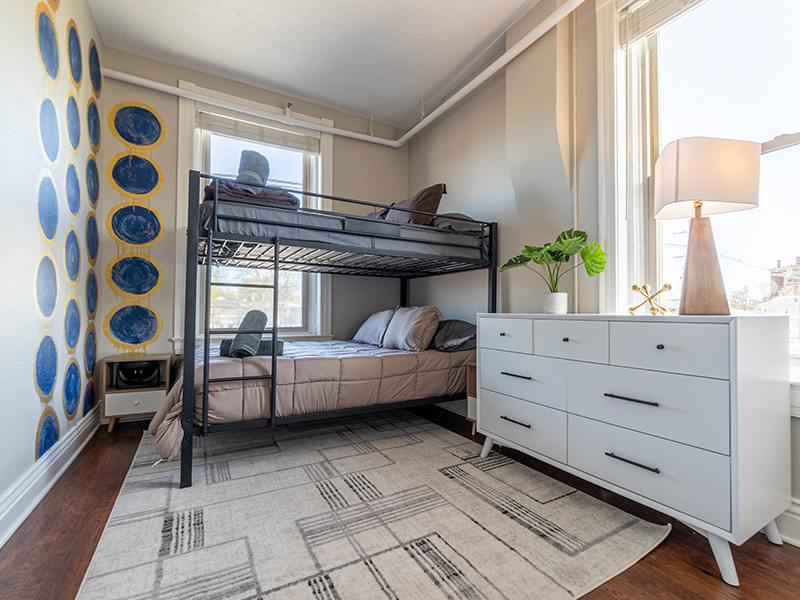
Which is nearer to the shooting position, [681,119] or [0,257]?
[0,257]

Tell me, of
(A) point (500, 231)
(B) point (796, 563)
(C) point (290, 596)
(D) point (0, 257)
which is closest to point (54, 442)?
(D) point (0, 257)

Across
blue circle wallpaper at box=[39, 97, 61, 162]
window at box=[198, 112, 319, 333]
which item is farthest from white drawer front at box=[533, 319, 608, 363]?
blue circle wallpaper at box=[39, 97, 61, 162]

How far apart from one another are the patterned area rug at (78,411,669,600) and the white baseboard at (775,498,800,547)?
43 cm

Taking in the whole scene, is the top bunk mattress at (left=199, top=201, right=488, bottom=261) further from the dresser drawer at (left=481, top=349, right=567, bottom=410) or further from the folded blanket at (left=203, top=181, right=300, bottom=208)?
the dresser drawer at (left=481, top=349, right=567, bottom=410)

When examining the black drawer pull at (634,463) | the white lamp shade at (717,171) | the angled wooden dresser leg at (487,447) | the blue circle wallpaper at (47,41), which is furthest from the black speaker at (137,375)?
the white lamp shade at (717,171)

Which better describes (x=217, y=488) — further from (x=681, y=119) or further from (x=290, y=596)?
(x=681, y=119)

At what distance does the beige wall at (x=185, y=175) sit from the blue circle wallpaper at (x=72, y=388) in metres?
0.63

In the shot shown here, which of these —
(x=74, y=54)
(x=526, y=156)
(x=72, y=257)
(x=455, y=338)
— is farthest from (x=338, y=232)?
(x=74, y=54)

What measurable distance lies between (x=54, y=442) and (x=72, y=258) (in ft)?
3.51

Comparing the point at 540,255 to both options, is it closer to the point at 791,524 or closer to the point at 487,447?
the point at 487,447

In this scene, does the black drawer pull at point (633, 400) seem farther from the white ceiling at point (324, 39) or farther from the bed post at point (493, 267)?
the white ceiling at point (324, 39)

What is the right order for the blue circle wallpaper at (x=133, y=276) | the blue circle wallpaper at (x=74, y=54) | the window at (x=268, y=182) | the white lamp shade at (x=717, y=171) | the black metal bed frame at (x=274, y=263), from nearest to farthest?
the white lamp shade at (x=717, y=171) → the black metal bed frame at (x=274, y=263) → the blue circle wallpaper at (x=74, y=54) → the blue circle wallpaper at (x=133, y=276) → the window at (x=268, y=182)

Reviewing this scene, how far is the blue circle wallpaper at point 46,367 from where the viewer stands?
6.03ft

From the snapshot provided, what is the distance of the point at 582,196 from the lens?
7.73 ft
